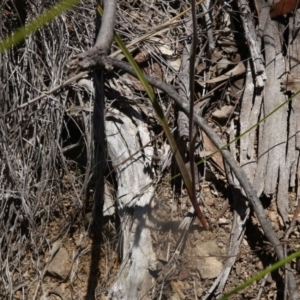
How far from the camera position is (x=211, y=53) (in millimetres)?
2473

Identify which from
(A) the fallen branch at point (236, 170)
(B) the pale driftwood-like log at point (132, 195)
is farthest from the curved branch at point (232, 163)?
(B) the pale driftwood-like log at point (132, 195)

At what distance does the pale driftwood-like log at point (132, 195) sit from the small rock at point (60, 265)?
0.29 m

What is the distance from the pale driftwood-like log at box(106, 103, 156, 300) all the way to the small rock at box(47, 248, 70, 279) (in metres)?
0.29

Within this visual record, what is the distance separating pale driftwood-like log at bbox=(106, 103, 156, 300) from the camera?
2143mm

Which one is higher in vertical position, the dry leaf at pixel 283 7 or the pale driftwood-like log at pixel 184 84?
the dry leaf at pixel 283 7

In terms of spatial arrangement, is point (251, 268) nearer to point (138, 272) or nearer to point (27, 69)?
point (138, 272)

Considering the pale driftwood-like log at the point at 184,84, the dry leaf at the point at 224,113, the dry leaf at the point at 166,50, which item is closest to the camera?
the pale driftwood-like log at the point at 184,84

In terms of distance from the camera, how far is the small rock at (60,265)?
7.86 feet

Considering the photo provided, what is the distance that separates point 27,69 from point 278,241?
3.99 ft

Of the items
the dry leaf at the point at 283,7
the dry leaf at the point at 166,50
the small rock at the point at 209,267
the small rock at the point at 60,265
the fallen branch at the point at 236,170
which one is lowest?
the small rock at the point at 60,265

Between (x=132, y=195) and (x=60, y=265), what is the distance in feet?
1.48

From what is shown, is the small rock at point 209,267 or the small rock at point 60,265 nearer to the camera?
the small rock at point 209,267

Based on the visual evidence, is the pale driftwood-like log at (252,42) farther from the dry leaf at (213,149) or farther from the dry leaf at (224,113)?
the dry leaf at (213,149)

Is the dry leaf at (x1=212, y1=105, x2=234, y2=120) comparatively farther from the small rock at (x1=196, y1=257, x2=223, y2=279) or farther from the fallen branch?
the small rock at (x1=196, y1=257, x2=223, y2=279)
